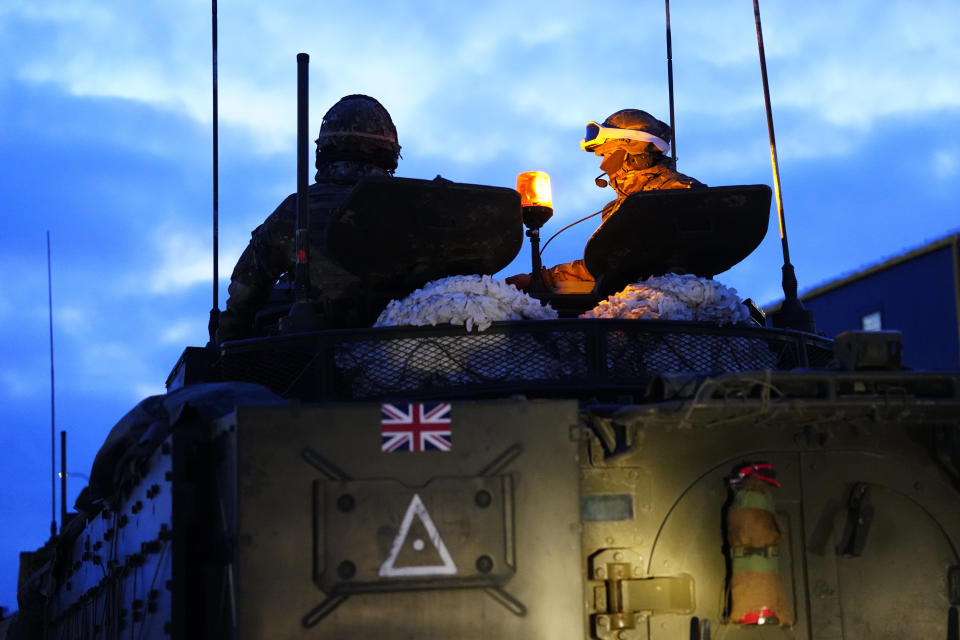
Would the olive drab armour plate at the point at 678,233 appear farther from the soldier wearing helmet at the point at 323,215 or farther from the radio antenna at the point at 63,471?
the radio antenna at the point at 63,471

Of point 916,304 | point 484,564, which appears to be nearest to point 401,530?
point 484,564

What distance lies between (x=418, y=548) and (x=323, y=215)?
13.6 feet

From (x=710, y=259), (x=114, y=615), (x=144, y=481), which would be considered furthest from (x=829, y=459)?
(x=114, y=615)

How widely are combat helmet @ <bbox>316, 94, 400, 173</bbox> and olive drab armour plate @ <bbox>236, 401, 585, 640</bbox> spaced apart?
4508 millimetres

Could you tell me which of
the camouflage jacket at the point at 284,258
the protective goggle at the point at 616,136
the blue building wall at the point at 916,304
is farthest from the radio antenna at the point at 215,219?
the blue building wall at the point at 916,304

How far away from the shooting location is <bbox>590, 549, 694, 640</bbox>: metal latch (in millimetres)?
5262

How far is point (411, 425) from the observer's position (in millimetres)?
4984

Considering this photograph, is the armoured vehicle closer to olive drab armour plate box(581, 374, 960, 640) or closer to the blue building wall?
olive drab armour plate box(581, 374, 960, 640)

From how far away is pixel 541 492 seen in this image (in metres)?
5.05

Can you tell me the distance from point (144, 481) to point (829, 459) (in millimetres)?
3064

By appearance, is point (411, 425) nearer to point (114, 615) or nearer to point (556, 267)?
point (114, 615)

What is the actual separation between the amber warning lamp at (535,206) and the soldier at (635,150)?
1.51ft

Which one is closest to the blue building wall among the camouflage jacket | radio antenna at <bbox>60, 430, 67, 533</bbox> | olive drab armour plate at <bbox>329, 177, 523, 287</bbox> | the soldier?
radio antenna at <bbox>60, 430, 67, 533</bbox>

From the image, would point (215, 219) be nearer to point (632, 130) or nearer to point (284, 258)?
point (284, 258)
